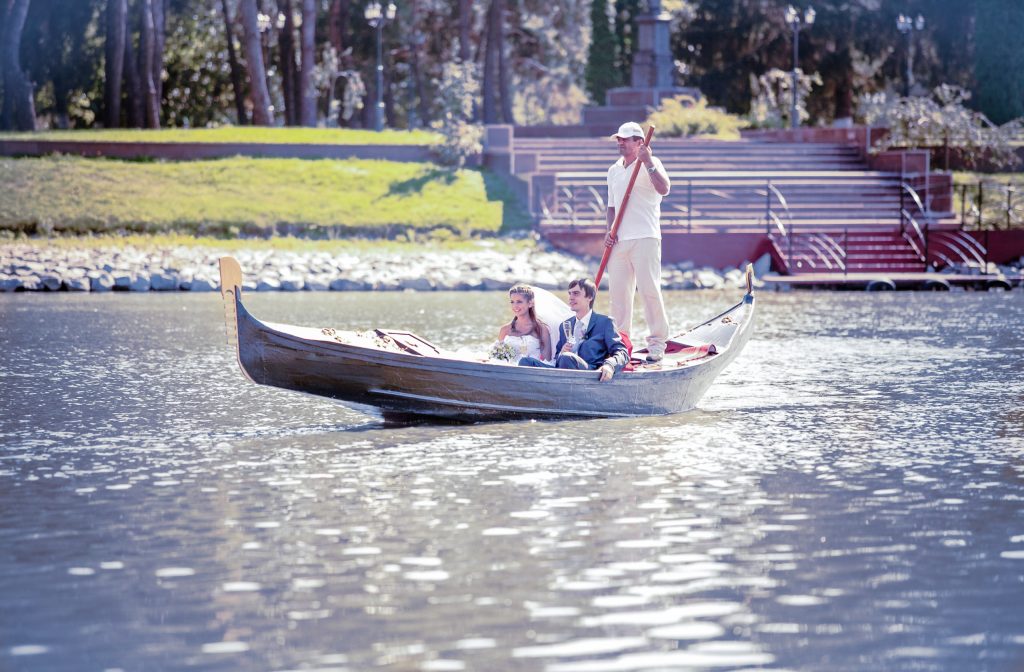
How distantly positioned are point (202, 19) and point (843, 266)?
4353 cm

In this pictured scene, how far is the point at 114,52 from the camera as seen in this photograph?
50938 millimetres

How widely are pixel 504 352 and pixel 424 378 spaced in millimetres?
768

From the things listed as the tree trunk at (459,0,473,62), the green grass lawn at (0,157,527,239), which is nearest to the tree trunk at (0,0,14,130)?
the green grass lawn at (0,157,527,239)

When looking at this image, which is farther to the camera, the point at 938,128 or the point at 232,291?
the point at 938,128

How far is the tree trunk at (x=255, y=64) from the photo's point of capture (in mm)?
48750

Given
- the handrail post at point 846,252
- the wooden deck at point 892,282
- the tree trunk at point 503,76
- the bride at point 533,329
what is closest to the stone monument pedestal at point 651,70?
the tree trunk at point 503,76

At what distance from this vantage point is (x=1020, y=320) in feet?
79.6

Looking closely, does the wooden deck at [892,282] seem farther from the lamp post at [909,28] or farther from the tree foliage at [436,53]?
the lamp post at [909,28]

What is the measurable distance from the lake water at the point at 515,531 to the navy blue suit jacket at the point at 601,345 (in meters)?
0.55

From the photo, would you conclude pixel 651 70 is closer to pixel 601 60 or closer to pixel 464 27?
pixel 464 27

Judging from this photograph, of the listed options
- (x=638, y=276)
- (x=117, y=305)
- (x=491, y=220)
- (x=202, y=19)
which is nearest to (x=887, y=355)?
(x=638, y=276)

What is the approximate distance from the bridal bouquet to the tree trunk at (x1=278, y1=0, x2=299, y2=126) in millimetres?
45800

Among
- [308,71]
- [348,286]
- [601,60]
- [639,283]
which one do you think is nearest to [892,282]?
[348,286]

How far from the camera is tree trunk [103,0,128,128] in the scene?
50656 millimetres
